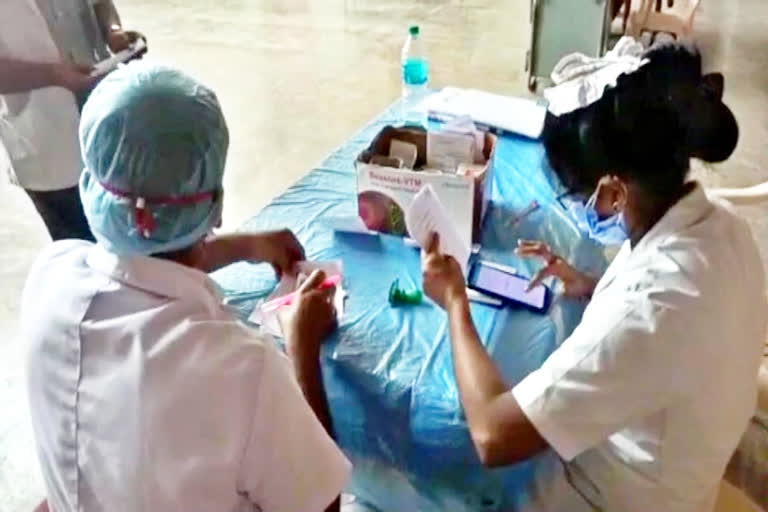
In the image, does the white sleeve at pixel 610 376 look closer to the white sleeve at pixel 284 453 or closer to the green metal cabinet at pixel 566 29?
the white sleeve at pixel 284 453

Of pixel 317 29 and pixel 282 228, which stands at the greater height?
pixel 282 228

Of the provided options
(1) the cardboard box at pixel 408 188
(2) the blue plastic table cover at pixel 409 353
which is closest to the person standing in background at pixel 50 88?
(2) the blue plastic table cover at pixel 409 353

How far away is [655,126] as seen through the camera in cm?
121

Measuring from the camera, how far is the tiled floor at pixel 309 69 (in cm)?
349

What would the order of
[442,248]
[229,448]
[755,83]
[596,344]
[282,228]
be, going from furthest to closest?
[755,83]
[282,228]
[442,248]
[596,344]
[229,448]

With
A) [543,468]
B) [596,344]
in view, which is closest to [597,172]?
[596,344]

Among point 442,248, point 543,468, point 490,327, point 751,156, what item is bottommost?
point 751,156

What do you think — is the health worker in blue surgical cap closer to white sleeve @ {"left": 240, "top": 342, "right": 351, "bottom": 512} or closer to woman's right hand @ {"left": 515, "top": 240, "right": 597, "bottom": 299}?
white sleeve @ {"left": 240, "top": 342, "right": 351, "bottom": 512}

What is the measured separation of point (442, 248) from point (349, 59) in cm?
362

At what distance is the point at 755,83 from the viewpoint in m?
4.63

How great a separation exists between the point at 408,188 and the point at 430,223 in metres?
0.17

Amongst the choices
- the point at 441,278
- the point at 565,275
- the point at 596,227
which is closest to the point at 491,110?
the point at 596,227

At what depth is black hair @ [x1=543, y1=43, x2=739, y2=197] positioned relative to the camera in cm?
122

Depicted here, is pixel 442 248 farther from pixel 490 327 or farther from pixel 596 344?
pixel 596 344
